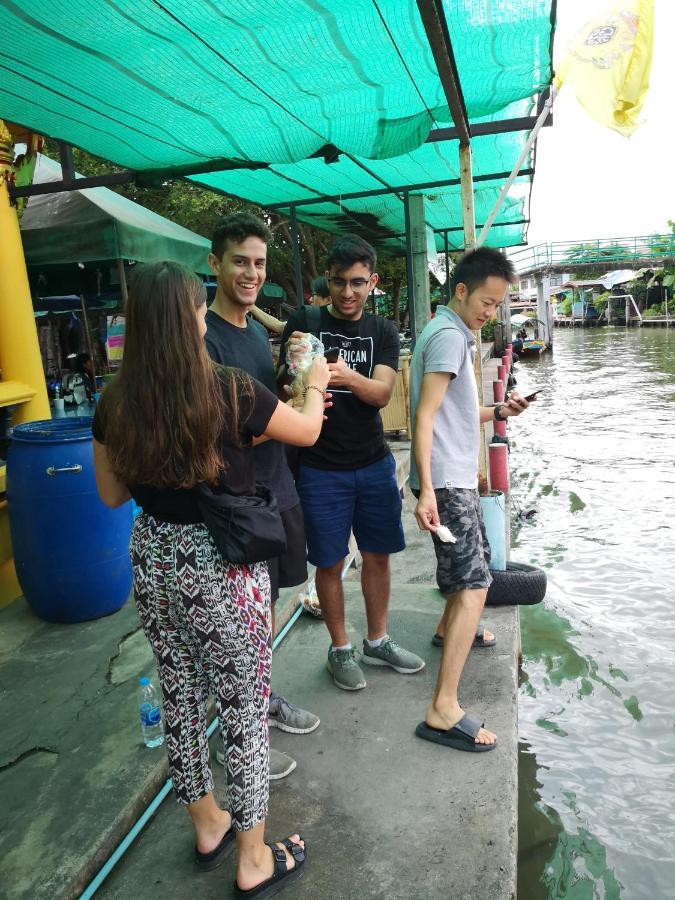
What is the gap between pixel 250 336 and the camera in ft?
7.94

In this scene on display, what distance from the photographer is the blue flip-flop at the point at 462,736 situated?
95.9 inches

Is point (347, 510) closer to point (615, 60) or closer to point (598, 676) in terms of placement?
point (598, 676)

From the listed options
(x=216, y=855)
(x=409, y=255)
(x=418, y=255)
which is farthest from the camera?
(x=418, y=255)

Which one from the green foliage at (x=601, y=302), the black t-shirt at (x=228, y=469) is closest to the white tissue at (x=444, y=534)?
the black t-shirt at (x=228, y=469)

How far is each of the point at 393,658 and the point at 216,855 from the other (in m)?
1.24

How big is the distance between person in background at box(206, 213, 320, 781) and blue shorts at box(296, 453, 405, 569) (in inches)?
10.0

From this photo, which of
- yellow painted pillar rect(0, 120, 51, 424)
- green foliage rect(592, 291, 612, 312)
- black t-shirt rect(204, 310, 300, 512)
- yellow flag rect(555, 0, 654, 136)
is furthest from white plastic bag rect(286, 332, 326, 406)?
green foliage rect(592, 291, 612, 312)

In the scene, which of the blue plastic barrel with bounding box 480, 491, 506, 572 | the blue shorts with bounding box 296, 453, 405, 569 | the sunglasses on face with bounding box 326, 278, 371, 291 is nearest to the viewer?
the sunglasses on face with bounding box 326, 278, 371, 291

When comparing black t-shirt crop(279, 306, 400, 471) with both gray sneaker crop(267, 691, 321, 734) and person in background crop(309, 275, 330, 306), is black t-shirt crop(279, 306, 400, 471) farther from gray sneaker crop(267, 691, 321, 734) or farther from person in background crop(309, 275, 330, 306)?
person in background crop(309, 275, 330, 306)

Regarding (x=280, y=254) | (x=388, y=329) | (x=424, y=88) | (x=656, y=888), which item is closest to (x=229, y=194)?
(x=424, y=88)

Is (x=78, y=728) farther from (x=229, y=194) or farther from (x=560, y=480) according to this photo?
(x=560, y=480)

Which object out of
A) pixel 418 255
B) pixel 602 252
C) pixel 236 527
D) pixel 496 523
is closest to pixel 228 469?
pixel 236 527

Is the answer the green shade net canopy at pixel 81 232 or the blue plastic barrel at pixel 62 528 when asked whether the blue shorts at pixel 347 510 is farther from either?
the green shade net canopy at pixel 81 232

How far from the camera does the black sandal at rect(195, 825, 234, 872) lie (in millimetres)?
1981
